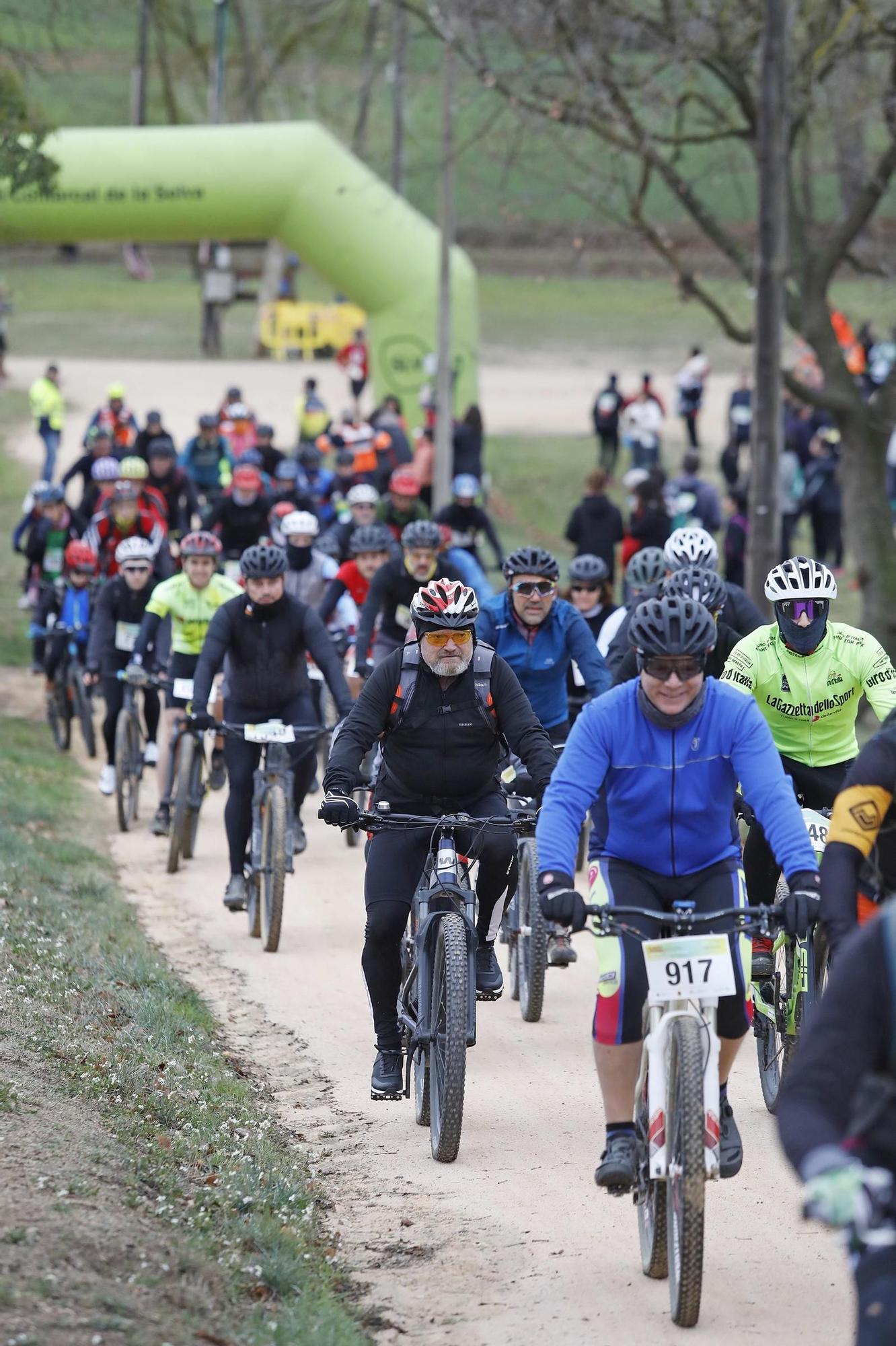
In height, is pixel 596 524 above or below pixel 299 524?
below

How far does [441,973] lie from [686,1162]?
74.8 inches

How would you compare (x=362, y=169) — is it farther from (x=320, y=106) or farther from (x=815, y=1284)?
(x=320, y=106)

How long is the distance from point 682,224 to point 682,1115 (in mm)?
59395

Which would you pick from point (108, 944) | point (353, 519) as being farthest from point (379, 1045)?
point (353, 519)

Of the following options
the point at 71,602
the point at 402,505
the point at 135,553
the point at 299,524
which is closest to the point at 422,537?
the point at 299,524

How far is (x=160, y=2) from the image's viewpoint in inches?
2258

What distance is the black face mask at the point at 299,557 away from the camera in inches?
588

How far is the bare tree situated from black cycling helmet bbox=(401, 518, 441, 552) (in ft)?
24.6

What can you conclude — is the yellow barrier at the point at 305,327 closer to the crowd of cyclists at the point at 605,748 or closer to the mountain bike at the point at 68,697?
the mountain bike at the point at 68,697

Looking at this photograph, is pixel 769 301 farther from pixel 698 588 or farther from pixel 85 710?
pixel 698 588

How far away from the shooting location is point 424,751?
7.82 metres

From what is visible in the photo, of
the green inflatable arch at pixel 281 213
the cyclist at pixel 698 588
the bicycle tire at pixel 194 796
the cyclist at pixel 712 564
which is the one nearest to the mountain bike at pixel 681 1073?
the cyclist at pixel 698 588

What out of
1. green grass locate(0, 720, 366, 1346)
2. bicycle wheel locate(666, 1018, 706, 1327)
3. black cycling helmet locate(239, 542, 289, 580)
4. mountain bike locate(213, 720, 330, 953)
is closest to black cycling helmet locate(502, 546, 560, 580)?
black cycling helmet locate(239, 542, 289, 580)

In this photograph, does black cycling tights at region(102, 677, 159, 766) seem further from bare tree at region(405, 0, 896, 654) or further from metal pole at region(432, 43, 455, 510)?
metal pole at region(432, 43, 455, 510)
